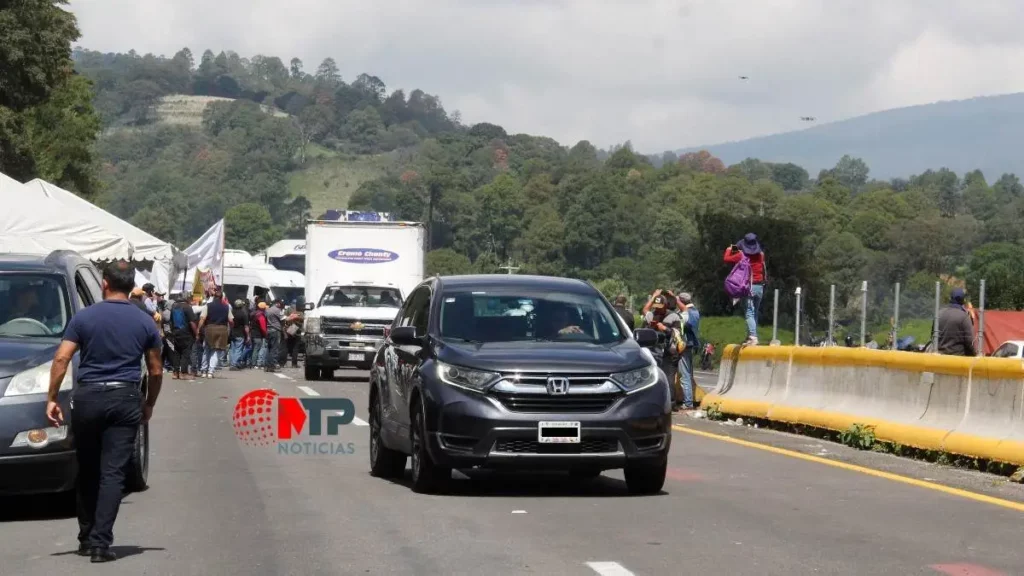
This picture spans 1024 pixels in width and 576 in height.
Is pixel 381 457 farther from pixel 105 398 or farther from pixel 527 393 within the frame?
pixel 105 398

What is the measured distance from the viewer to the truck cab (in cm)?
3328

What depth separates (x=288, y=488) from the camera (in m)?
13.3

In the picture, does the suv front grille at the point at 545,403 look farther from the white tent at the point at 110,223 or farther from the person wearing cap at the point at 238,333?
the person wearing cap at the point at 238,333

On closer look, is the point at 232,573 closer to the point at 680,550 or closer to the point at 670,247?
the point at 680,550

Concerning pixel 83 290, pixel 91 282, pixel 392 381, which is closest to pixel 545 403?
pixel 392 381

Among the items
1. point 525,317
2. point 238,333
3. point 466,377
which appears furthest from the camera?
point 238,333

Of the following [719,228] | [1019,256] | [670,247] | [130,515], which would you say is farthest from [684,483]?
[670,247]

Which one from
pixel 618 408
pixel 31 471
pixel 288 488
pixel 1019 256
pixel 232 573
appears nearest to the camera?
pixel 232 573

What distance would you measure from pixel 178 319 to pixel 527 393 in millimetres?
23400

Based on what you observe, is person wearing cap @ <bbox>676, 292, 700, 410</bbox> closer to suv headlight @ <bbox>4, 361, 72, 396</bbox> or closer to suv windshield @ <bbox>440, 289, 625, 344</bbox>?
suv windshield @ <bbox>440, 289, 625, 344</bbox>

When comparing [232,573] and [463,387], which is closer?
[232,573]

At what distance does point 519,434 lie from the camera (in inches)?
475

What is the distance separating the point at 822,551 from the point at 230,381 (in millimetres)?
24970

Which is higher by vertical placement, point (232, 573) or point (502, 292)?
point (502, 292)
